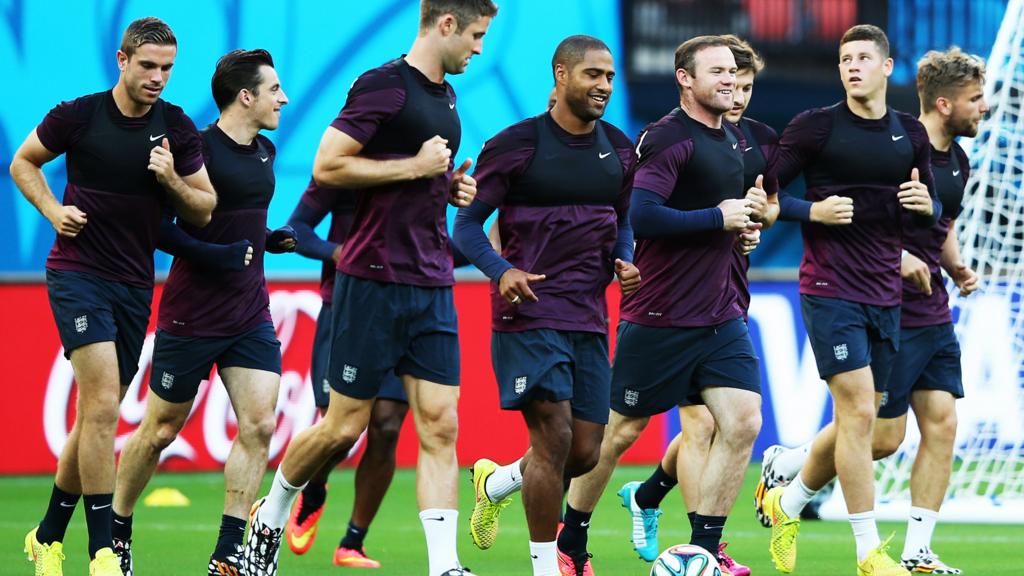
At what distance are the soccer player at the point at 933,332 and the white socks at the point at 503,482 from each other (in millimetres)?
2085

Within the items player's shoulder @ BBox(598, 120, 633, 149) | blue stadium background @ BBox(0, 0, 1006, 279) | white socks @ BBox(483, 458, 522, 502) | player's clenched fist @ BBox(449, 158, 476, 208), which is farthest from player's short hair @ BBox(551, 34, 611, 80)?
blue stadium background @ BBox(0, 0, 1006, 279)

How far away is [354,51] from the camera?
72.0 feet

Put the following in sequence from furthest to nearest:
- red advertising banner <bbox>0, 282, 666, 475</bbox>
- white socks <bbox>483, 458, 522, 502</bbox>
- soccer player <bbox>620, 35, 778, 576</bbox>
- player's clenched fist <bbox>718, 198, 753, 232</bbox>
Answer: red advertising banner <bbox>0, 282, 666, 475</bbox>, soccer player <bbox>620, 35, 778, 576</bbox>, white socks <bbox>483, 458, 522, 502</bbox>, player's clenched fist <bbox>718, 198, 753, 232</bbox>

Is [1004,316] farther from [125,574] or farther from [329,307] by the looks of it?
[125,574]

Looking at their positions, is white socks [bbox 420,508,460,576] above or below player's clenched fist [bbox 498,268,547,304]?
below

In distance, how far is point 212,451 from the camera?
13539 mm

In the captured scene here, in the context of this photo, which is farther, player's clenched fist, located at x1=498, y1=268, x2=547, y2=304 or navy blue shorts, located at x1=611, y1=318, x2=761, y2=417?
navy blue shorts, located at x1=611, y1=318, x2=761, y2=417

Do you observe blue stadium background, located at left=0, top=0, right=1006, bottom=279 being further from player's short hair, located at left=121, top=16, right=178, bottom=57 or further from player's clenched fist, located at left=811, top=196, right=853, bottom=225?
player's clenched fist, located at left=811, top=196, right=853, bottom=225

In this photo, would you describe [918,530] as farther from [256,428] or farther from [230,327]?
[230,327]

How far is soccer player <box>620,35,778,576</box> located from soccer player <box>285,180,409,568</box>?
140 cm

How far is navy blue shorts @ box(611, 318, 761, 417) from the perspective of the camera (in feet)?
26.2

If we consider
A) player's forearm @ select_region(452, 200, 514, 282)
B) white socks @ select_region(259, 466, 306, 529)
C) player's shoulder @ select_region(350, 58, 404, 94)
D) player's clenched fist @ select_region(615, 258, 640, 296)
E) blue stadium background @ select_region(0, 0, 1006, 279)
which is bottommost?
white socks @ select_region(259, 466, 306, 529)

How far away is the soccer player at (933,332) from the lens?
30.5 ft

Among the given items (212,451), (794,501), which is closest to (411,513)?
(212,451)
